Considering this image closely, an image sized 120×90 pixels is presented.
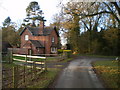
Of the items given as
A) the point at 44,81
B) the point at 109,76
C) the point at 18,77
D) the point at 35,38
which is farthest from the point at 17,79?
the point at 35,38

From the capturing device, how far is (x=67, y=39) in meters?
29.9

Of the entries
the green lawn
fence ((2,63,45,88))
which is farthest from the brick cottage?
the green lawn

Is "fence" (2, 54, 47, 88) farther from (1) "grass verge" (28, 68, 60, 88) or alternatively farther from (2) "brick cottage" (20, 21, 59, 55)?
(2) "brick cottage" (20, 21, 59, 55)

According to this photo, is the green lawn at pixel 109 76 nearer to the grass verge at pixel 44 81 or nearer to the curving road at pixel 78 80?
the curving road at pixel 78 80

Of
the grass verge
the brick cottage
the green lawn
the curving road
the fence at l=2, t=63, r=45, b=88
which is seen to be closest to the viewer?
the fence at l=2, t=63, r=45, b=88

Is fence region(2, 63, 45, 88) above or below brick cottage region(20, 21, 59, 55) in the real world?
below

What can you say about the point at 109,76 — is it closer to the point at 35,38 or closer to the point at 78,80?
the point at 78,80

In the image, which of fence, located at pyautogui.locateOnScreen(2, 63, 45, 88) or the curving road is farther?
the curving road

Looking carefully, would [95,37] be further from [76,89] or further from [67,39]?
[76,89]

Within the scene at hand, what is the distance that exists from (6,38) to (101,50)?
2025 centimetres

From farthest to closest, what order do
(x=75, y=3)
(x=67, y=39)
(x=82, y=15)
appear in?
(x=67, y=39)
(x=82, y=15)
(x=75, y=3)

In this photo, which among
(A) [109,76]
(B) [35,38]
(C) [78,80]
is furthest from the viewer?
(B) [35,38]

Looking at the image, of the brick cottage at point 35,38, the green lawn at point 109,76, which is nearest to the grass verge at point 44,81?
the green lawn at point 109,76

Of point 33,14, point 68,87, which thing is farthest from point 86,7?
point 68,87
